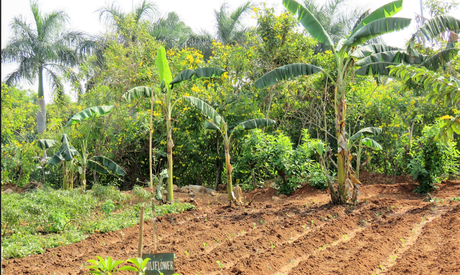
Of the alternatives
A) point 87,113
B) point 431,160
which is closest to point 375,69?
point 431,160

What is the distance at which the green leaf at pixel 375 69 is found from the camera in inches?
313

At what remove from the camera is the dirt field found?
4699 millimetres

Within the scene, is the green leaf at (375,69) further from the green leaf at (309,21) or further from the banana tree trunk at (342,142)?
the green leaf at (309,21)

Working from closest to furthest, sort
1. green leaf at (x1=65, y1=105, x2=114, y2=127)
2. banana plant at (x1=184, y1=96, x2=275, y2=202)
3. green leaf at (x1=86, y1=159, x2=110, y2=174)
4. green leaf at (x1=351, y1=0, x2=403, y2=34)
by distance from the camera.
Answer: green leaf at (x1=351, y1=0, x2=403, y2=34) < green leaf at (x1=65, y1=105, x2=114, y2=127) < banana plant at (x1=184, y1=96, x2=275, y2=202) < green leaf at (x1=86, y1=159, x2=110, y2=174)

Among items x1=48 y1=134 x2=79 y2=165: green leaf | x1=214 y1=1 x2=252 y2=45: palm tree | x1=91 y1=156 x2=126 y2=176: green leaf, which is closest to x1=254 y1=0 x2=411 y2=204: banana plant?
x1=91 y1=156 x2=126 y2=176: green leaf

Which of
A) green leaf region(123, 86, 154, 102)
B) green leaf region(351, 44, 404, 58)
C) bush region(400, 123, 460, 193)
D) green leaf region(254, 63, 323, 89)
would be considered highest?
green leaf region(351, 44, 404, 58)

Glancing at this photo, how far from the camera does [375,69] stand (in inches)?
317

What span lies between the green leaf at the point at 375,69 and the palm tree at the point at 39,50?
1460 cm

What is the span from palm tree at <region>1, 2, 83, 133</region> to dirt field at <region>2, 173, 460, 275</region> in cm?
1366

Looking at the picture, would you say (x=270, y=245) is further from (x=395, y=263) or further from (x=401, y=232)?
(x=401, y=232)

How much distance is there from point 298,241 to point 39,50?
17.2 metres

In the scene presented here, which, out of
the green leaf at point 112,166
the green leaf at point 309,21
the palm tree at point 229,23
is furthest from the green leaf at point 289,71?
the palm tree at point 229,23

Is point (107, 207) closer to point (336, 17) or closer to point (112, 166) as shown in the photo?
point (112, 166)

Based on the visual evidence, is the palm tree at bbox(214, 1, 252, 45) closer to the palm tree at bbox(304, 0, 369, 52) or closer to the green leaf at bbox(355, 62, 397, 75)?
the palm tree at bbox(304, 0, 369, 52)
